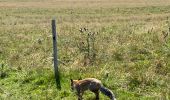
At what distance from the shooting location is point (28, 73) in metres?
11.4

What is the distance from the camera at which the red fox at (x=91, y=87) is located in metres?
8.03

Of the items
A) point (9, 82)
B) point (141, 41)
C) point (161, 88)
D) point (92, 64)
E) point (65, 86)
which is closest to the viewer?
point (161, 88)

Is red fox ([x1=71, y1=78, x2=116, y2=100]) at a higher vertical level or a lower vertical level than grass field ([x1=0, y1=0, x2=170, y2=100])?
A: higher

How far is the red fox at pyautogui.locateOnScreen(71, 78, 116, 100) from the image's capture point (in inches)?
316

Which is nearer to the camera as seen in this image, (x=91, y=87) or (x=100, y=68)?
(x=91, y=87)

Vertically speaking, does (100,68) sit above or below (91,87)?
below

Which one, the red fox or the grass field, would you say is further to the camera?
the grass field

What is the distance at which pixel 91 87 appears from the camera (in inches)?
320

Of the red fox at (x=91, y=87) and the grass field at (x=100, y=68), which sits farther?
the grass field at (x=100, y=68)

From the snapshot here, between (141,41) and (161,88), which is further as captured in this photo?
(141,41)

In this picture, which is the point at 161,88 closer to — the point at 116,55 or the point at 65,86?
the point at 65,86

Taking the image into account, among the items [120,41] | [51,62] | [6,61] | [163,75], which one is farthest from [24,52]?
[163,75]

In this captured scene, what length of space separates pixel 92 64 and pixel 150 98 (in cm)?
345

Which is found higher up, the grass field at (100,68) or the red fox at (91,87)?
the red fox at (91,87)
